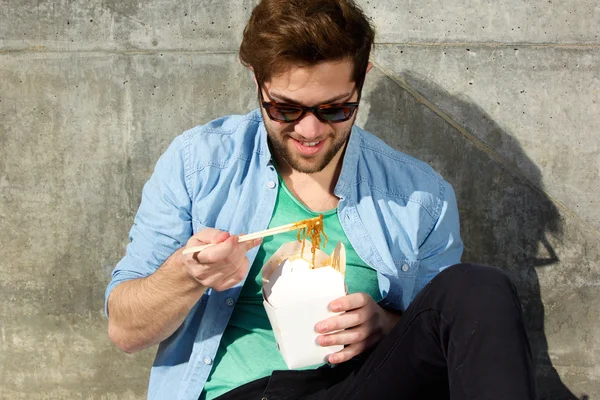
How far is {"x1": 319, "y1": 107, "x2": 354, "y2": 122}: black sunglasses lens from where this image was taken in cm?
199

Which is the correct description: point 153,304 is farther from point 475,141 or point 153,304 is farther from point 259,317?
point 475,141

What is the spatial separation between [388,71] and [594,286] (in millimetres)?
1221

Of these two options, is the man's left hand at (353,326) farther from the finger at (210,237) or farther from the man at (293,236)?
the finger at (210,237)

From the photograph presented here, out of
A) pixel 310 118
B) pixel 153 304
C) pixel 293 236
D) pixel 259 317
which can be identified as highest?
pixel 310 118

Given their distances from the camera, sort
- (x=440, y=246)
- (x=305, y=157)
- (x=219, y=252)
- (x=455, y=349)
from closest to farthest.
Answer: (x=455, y=349)
(x=219, y=252)
(x=305, y=157)
(x=440, y=246)

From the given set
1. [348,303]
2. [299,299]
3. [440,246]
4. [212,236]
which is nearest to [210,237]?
[212,236]

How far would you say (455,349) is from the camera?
161 centimetres

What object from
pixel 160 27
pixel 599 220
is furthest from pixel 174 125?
pixel 599 220

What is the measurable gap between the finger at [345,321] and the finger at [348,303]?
20 millimetres

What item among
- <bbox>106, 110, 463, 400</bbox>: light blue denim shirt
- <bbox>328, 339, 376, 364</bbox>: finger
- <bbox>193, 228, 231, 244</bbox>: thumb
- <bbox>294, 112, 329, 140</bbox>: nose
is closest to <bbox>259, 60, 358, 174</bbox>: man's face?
<bbox>294, 112, 329, 140</bbox>: nose

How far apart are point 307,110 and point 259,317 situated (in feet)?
2.10

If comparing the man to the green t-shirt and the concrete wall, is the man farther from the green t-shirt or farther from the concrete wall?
the concrete wall

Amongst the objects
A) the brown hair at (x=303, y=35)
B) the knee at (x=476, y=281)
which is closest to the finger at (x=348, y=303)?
the knee at (x=476, y=281)

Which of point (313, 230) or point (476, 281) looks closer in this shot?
point (476, 281)
